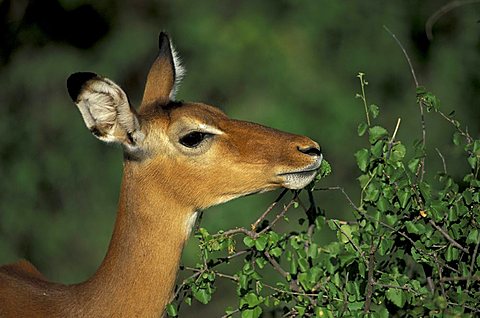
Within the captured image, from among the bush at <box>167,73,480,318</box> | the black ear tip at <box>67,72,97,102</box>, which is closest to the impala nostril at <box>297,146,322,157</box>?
the bush at <box>167,73,480,318</box>

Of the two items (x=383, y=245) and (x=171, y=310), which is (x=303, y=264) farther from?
(x=171, y=310)

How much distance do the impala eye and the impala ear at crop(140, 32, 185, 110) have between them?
415 millimetres

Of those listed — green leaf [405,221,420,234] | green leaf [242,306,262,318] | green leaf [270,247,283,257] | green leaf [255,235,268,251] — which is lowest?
green leaf [242,306,262,318]

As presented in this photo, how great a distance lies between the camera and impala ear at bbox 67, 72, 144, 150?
545 centimetres

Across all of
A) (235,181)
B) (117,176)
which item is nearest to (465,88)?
(117,176)

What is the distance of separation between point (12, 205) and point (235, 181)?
5213 mm

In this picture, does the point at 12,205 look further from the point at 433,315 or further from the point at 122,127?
the point at 433,315

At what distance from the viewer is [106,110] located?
555 centimetres

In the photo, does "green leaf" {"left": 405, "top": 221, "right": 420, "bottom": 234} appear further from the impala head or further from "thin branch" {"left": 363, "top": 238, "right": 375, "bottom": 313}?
the impala head

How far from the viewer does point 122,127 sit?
18.4 ft

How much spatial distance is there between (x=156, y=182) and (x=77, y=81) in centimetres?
54

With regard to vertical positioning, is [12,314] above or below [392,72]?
below

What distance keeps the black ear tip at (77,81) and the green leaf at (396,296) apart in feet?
4.85

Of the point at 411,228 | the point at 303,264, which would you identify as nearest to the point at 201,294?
the point at 303,264
